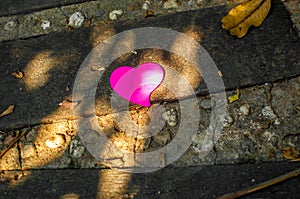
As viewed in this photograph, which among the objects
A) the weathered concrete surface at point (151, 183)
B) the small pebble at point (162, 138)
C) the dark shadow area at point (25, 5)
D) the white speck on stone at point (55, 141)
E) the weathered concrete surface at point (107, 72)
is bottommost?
the weathered concrete surface at point (151, 183)

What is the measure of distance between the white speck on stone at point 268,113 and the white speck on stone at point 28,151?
129 centimetres

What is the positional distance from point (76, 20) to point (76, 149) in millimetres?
952

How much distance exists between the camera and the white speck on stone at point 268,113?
1.80 meters

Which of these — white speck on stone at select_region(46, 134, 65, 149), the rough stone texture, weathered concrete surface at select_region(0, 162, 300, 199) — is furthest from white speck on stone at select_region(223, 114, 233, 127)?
white speck on stone at select_region(46, 134, 65, 149)

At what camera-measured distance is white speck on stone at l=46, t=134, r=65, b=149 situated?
195 centimetres

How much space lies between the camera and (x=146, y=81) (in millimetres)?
2018

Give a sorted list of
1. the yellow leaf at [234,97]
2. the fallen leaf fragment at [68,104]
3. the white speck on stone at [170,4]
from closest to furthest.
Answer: the yellow leaf at [234,97] < the fallen leaf fragment at [68,104] < the white speck on stone at [170,4]

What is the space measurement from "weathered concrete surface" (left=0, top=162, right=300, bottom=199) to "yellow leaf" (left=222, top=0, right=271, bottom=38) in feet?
2.78

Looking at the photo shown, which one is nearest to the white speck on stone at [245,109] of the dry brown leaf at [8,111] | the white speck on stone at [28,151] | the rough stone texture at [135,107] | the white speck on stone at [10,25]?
the rough stone texture at [135,107]

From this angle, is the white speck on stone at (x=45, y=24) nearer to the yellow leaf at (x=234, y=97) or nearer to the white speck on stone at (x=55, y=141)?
the white speck on stone at (x=55, y=141)

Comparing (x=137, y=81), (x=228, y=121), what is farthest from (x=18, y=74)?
(x=228, y=121)

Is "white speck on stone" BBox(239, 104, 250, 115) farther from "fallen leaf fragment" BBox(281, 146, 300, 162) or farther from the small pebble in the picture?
the small pebble

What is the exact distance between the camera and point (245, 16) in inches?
82.4

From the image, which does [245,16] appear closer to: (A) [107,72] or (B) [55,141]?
(A) [107,72]
